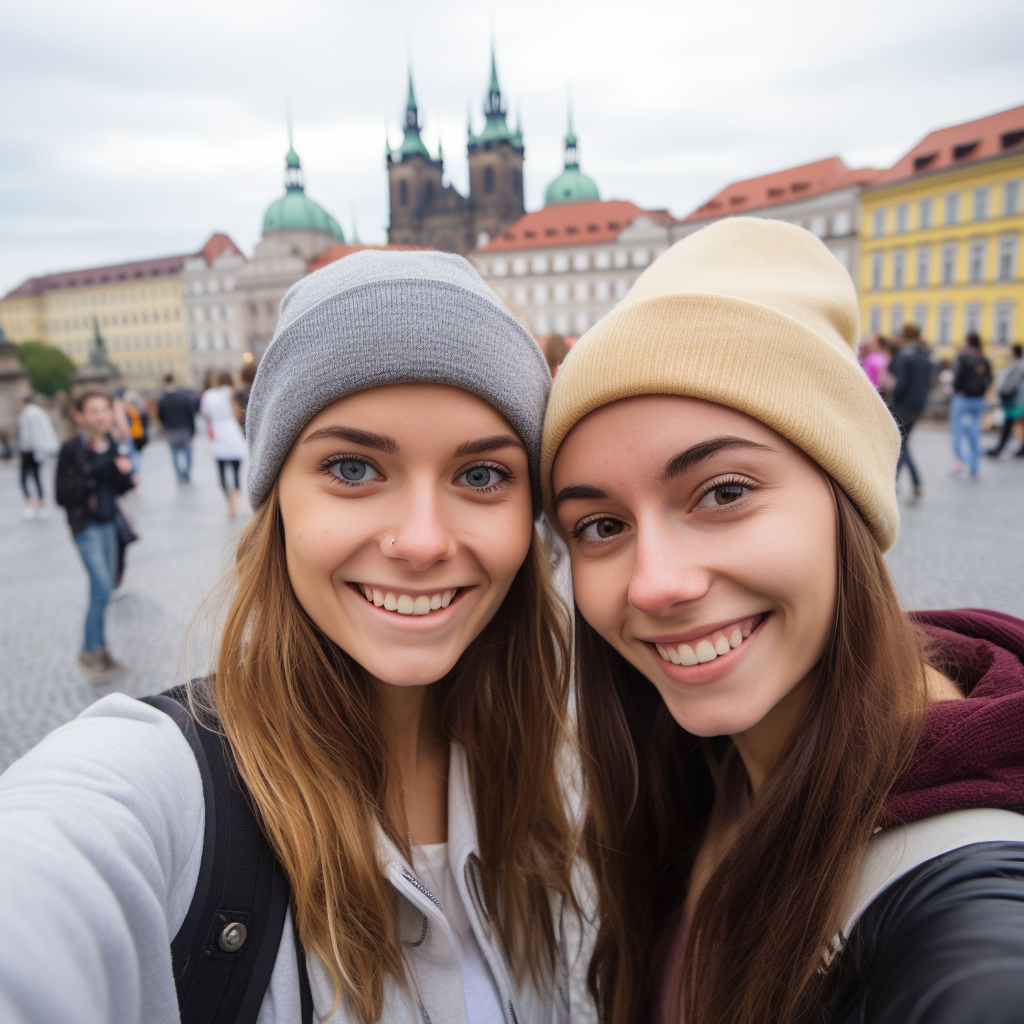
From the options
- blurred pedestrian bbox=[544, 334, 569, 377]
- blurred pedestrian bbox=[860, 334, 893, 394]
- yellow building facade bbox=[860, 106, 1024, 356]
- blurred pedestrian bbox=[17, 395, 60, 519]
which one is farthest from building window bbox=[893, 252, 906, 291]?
blurred pedestrian bbox=[17, 395, 60, 519]

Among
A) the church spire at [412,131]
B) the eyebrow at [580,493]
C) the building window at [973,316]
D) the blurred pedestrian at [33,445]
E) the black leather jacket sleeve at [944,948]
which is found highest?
the church spire at [412,131]

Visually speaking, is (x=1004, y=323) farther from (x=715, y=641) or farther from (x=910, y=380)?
(x=715, y=641)

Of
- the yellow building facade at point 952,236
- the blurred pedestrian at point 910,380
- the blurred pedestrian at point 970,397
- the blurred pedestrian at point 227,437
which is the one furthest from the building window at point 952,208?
the blurred pedestrian at point 227,437

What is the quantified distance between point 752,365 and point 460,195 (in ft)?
255

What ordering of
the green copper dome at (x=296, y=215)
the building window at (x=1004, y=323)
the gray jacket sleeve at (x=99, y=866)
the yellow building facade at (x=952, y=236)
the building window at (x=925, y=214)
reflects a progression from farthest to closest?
1. the green copper dome at (x=296, y=215)
2. the building window at (x=925, y=214)
3. the building window at (x=1004, y=323)
4. the yellow building facade at (x=952, y=236)
5. the gray jacket sleeve at (x=99, y=866)

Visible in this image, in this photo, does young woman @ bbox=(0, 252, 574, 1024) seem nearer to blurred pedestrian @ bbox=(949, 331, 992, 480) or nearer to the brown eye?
the brown eye

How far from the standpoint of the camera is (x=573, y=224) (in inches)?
2333

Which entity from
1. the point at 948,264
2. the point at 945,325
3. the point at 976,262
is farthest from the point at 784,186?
the point at 945,325

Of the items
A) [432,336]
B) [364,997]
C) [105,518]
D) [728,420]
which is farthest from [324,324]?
[105,518]

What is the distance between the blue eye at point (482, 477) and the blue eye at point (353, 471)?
0.16 meters

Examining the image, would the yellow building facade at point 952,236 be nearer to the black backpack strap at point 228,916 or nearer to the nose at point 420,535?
the nose at point 420,535

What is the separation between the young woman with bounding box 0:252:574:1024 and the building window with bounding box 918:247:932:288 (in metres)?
47.4

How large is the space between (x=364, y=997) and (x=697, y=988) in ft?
1.88

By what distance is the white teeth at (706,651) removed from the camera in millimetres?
1245
